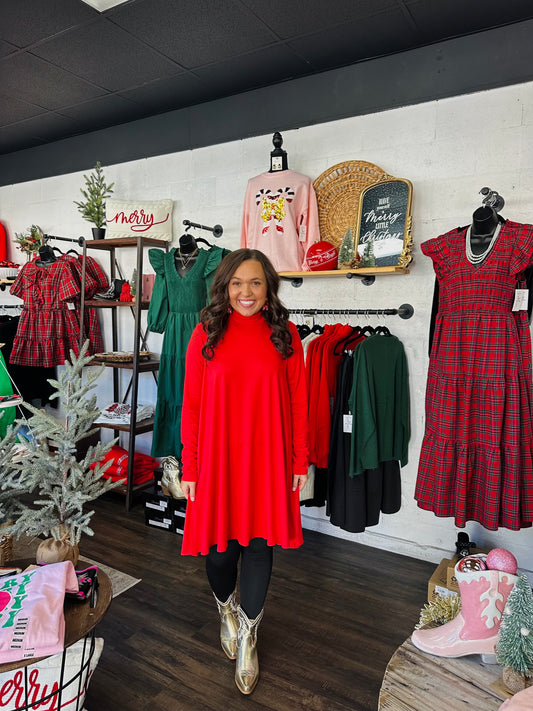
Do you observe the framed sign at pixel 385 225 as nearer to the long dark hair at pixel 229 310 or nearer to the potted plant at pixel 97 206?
the long dark hair at pixel 229 310

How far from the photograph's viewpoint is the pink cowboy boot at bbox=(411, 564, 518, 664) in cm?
122

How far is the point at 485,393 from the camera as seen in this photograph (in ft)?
6.70

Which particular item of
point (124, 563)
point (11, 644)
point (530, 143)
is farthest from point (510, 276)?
point (124, 563)

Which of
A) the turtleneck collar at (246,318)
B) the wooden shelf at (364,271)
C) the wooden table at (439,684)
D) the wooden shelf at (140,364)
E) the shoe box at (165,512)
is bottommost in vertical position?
the shoe box at (165,512)

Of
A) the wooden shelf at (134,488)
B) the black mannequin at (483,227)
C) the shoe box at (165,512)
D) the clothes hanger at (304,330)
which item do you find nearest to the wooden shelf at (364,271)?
the clothes hanger at (304,330)

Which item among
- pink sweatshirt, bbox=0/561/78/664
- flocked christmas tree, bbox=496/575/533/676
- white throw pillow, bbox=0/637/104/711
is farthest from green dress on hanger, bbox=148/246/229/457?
flocked christmas tree, bbox=496/575/533/676

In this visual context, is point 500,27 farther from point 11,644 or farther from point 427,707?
point 11,644

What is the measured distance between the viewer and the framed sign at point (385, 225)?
2480 mm

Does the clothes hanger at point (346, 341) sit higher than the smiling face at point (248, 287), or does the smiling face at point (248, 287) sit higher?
the smiling face at point (248, 287)

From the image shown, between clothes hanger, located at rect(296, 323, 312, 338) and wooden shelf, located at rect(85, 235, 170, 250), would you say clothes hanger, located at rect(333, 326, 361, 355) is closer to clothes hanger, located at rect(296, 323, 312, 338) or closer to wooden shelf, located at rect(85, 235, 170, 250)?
clothes hanger, located at rect(296, 323, 312, 338)

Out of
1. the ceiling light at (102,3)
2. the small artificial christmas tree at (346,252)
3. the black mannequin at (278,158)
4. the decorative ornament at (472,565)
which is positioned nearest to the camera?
the decorative ornament at (472,565)

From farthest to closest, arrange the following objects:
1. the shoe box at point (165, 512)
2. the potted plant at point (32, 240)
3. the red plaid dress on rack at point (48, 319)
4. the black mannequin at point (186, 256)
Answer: the potted plant at point (32, 240)
the red plaid dress on rack at point (48, 319)
the black mannequin at point (186, 256)
the shoe box at point (165, 512)

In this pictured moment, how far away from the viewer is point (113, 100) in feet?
10.7

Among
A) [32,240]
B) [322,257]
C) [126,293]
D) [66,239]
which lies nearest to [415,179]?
[322,257]
